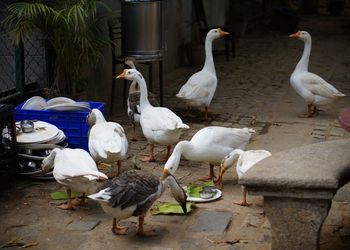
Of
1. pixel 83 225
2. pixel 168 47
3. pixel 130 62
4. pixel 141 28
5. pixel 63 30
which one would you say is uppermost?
pixel 63 30

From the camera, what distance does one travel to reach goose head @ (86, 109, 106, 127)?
6.42 m

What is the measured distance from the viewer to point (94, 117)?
254 inches

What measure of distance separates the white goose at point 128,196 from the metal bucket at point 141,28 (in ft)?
12.4

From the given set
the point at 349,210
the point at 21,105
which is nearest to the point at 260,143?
the point at 349,210

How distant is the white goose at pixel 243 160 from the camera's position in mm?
5387

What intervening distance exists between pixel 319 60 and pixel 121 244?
912 centimetres

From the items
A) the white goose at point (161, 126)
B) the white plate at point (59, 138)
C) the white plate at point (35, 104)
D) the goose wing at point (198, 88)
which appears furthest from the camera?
the goose wing at point (198, 88)

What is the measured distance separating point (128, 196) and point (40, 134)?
1962 millimetres

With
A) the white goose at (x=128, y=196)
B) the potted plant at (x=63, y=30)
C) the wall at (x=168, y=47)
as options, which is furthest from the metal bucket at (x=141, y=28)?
the white goose at (x=128, y=196)

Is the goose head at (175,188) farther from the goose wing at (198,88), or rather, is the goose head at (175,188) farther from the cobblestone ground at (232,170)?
the goose wing at (198,88)

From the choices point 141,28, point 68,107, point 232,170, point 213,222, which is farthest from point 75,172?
point 141,28

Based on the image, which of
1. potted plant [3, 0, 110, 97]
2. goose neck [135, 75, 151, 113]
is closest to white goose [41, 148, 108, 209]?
goose neck [135, 75, 151, 113]

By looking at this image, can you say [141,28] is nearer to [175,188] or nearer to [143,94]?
[143,94]

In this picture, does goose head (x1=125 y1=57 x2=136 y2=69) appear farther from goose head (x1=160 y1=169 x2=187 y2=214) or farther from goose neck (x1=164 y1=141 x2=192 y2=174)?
goose head (x1=160 y1=169 x2=187 y2=214)
